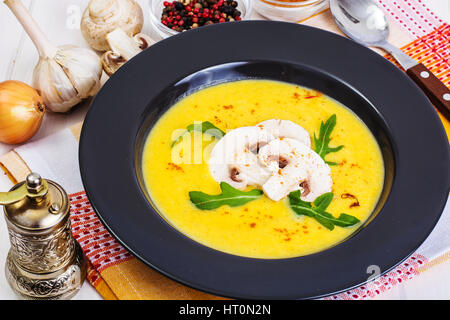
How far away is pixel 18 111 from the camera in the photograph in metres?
2.90

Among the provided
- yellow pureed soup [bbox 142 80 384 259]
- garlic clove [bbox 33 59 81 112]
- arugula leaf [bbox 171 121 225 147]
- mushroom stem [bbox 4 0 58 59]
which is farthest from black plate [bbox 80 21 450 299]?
mushroom stem [bbox 4 0 58 59]

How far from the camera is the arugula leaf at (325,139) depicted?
2.82 m

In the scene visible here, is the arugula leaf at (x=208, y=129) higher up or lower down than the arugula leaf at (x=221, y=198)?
higher up

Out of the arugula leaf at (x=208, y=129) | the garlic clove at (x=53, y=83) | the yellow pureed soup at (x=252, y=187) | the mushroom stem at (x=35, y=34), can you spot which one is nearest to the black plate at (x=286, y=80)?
the yellow pureed soup at (x=252, y=187)

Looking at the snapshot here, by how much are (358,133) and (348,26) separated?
0.95 m

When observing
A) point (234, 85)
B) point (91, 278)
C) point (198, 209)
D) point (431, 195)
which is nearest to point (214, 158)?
point (198, 209)

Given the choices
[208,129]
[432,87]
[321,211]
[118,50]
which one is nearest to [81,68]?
[118,50]

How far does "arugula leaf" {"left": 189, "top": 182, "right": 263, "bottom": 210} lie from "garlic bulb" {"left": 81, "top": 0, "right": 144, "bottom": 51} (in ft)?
4.05

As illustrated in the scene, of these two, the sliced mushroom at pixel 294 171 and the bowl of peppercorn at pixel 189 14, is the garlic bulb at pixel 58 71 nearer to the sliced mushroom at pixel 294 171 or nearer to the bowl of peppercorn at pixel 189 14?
the bowl of peppercorn at pixel 189 14

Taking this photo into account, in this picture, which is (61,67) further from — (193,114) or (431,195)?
(431,195)

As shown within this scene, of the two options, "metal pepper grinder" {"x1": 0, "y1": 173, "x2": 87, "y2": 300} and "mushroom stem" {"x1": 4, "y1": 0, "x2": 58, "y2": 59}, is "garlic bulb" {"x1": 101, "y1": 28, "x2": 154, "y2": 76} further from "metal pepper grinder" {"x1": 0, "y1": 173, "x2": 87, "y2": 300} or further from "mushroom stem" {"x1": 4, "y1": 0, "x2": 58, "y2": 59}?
"metal pepper grinder" {"x1": 0, "y1": 173, "x2": 87, "y2": 300}

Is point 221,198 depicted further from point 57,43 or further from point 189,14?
point 57,43

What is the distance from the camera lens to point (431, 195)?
257cm

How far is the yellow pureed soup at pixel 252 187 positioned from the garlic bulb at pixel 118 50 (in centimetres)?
43
